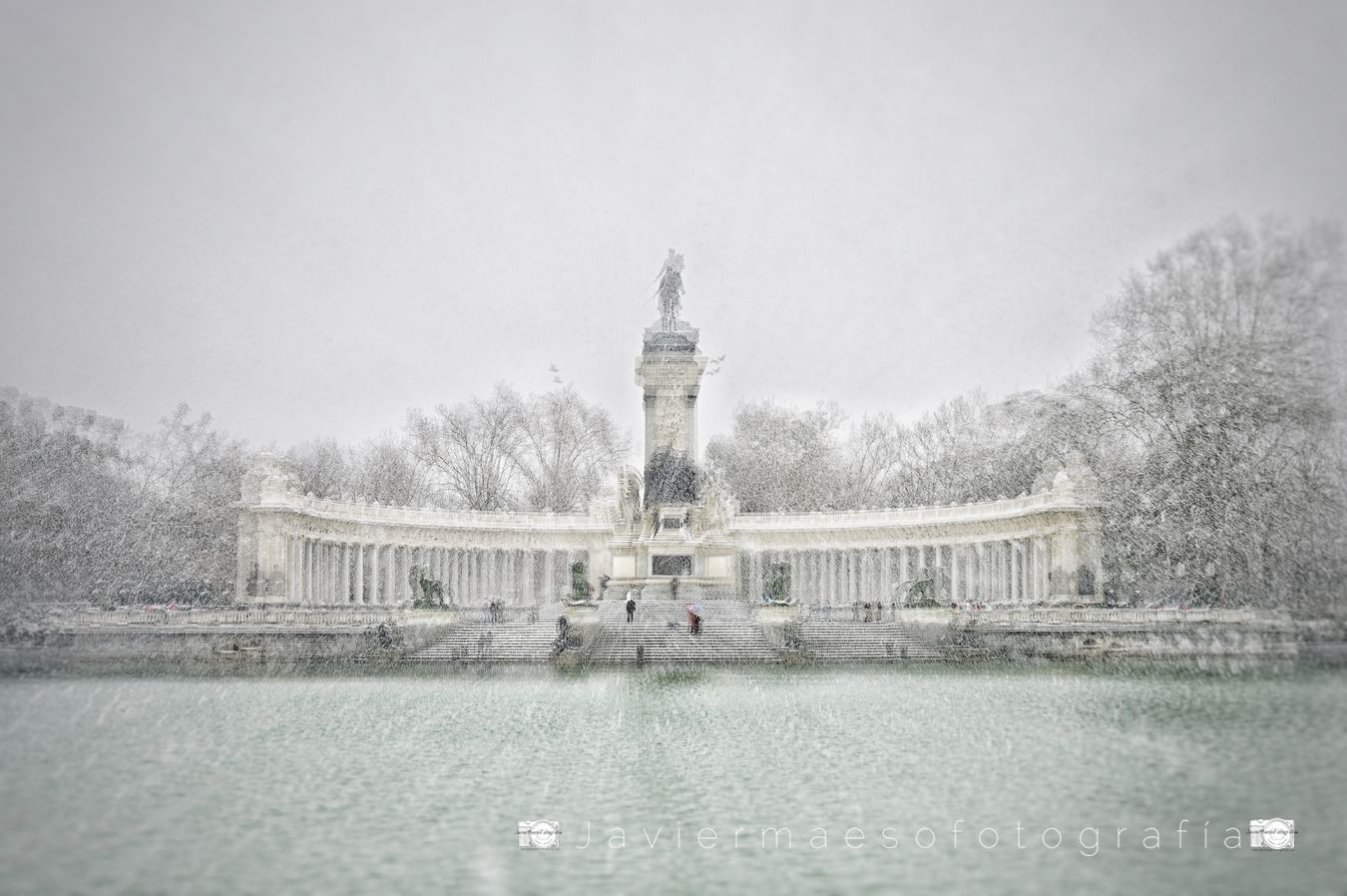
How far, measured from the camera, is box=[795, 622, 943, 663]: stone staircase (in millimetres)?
30719

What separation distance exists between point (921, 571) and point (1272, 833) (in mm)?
42292

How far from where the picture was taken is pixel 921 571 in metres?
52.3

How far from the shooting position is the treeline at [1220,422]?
19.5 metres

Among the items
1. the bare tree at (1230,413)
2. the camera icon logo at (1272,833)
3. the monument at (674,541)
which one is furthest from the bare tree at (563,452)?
the camera icon logo at (1272,833)

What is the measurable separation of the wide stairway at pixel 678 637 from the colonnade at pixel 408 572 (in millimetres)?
11665

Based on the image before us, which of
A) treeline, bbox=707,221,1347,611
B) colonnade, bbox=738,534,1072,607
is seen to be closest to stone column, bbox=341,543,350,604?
colonnade, bbox=738,534,1072,607

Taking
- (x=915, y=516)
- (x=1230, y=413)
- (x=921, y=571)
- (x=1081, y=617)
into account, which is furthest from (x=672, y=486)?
(x=1230, y=413)

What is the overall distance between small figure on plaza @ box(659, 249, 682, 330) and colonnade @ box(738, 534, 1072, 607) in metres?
11.7

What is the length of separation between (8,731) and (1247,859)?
16.6m

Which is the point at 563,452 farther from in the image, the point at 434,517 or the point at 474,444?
the point at 434,517

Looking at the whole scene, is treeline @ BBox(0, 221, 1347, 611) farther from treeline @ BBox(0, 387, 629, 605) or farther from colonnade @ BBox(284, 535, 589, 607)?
colonnade @ BBox(284, 535, 589, 607)

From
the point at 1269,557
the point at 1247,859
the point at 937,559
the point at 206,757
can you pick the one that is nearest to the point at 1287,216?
the point at 1269,557

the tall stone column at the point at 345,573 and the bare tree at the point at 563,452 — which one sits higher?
the bare tree at the point at 563,452

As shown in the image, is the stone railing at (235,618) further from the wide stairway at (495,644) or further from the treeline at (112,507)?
the wide stairway at (495,644)
